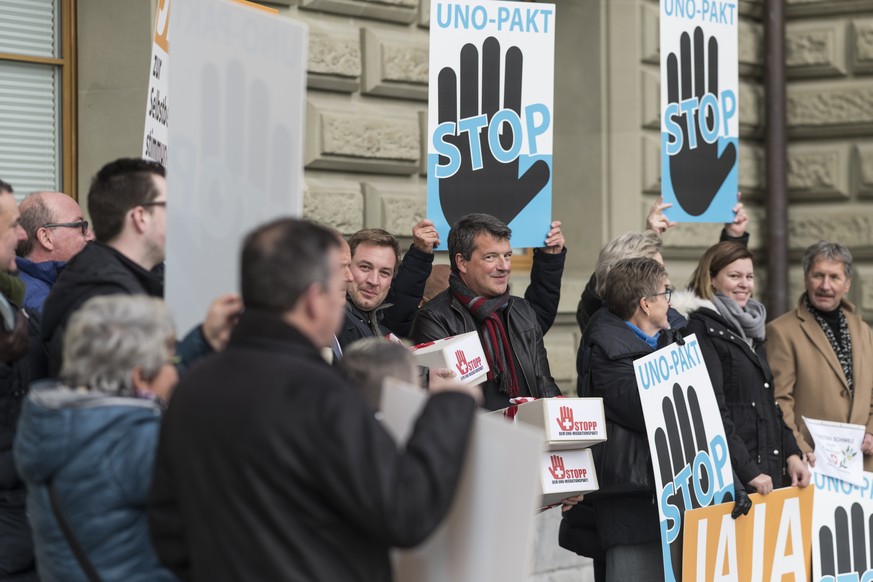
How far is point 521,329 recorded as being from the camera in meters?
4.58

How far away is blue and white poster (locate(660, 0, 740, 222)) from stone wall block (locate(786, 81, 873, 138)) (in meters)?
2.82

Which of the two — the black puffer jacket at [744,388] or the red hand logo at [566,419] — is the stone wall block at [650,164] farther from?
the red hand logo at [566,419]

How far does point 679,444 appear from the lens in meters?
4.38

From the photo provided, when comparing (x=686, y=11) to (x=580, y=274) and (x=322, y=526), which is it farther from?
(x=322, y=526)

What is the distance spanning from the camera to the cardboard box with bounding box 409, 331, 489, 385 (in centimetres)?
394

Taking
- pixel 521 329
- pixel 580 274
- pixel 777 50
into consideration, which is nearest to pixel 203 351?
pixel 521 329

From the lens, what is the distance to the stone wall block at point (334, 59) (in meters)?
6.45

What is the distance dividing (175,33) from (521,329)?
6.17 feet

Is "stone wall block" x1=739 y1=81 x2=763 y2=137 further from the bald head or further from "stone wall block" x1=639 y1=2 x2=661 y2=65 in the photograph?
the bald head

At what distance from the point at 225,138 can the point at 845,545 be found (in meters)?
3.15

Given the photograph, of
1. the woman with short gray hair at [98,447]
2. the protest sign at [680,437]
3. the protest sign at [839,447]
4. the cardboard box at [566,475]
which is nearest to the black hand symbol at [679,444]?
the protest sign at [680,437]

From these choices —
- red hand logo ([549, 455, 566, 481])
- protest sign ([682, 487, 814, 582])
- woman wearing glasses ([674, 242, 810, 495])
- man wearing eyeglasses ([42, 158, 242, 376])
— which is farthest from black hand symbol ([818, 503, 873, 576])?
man wearing eyeglasses ([42, 158, 242, 376])

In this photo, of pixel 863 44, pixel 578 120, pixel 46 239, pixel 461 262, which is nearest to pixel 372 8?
pixel 578 120

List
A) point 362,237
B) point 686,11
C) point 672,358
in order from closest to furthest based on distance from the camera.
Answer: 1. point 672,358
2. point 362,237
3. point 686,11
